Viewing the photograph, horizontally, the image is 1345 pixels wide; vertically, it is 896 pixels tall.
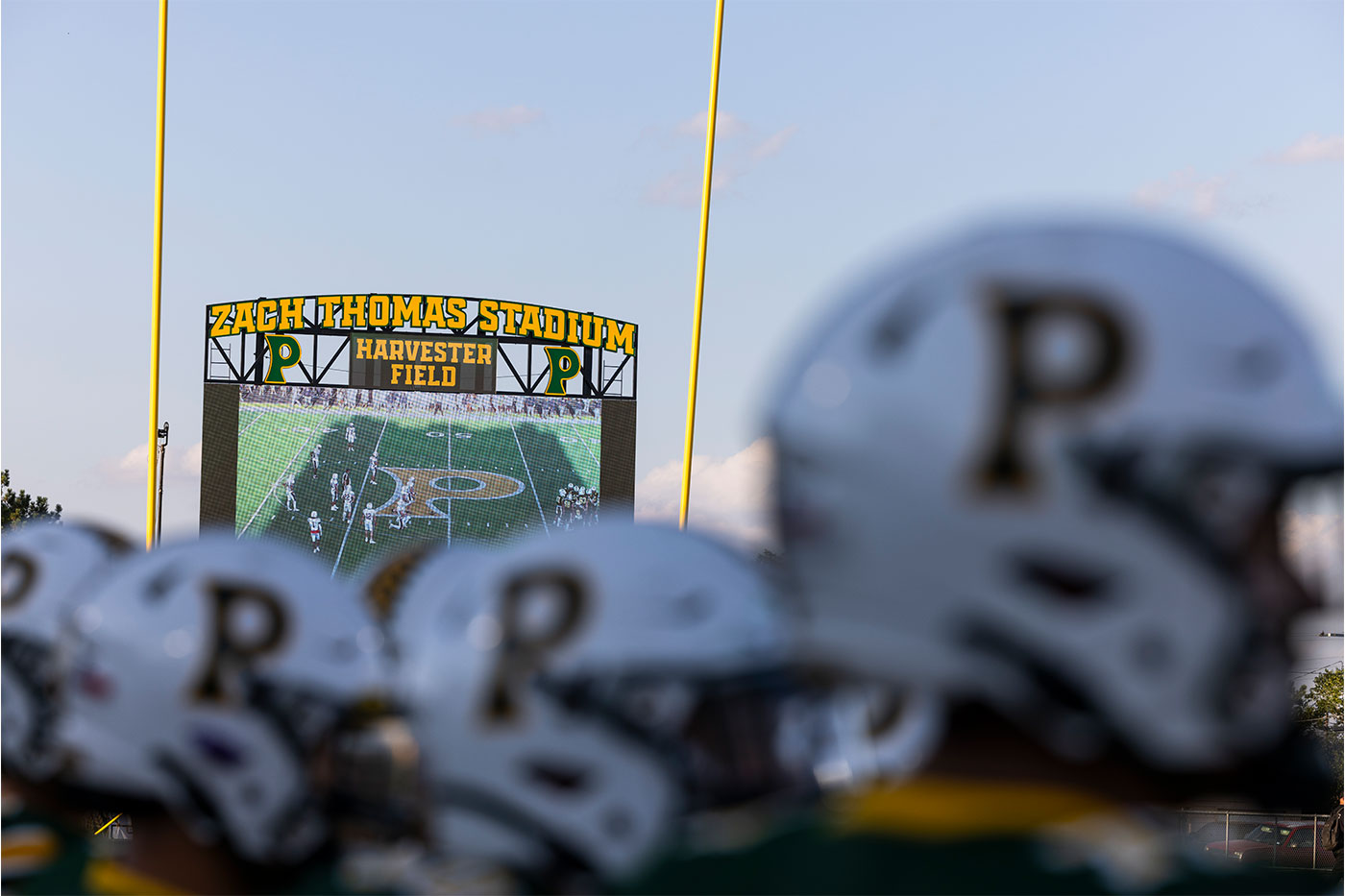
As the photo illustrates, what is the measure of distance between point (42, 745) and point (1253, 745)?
437 centimetres

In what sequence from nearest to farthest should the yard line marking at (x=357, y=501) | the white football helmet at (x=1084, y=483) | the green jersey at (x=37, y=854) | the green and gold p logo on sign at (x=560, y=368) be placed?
the white football helmet at (x=1084, y=483) < the green jersey at (x=37, y=854) < the yard line marking at (x=357, y=501) < the green and gold p logo on sign at (x=560, y=368)

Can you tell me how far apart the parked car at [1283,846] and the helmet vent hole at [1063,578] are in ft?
67.5

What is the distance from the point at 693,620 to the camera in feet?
10.7

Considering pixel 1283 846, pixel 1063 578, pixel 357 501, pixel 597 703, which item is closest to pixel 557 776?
pixel 597 703

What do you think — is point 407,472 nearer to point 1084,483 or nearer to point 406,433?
point 406,433

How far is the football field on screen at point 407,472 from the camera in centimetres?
2895

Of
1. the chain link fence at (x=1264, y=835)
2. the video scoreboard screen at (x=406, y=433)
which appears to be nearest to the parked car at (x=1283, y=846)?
the chain link fence at (x=1264, y=835)

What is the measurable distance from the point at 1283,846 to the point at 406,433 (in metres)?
19.5

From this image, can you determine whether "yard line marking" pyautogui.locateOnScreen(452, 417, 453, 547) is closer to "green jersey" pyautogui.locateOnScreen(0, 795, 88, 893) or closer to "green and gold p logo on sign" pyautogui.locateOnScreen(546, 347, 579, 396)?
"green and gold p logo on sign" pyautogui.locateOnScreen(546, 347, 579, 396)

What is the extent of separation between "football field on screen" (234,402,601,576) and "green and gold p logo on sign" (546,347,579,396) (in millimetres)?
886

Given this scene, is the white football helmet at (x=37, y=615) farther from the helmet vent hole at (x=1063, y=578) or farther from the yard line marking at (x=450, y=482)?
the yard line marking at (x=450, y=482)

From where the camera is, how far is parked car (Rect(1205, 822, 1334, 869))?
22.6 metres

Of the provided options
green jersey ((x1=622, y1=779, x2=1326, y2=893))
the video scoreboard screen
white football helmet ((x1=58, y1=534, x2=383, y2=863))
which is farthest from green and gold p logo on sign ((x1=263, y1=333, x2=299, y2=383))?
green jersey ((x1=622, y1=779, x2=1326, y2=893))

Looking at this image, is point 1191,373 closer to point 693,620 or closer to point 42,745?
point 693,620
